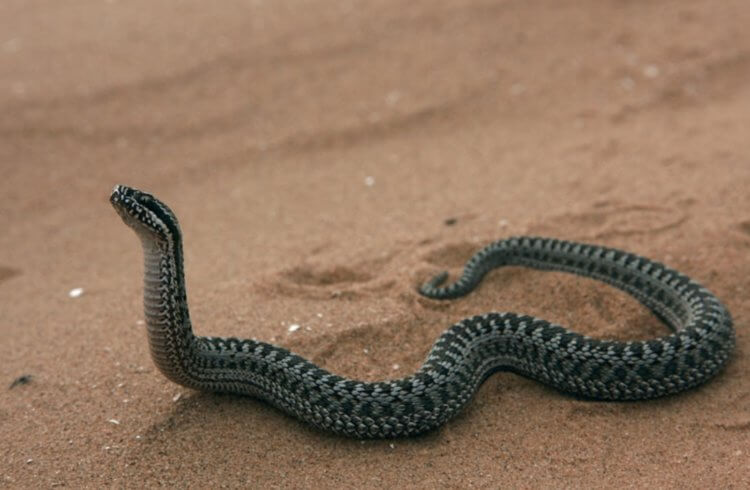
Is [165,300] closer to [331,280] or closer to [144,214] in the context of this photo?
[144,214]

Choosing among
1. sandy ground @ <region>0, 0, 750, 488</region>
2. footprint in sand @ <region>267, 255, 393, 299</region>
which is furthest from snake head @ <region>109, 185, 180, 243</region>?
footprint in sand @ <region>267, 255, 393, 299</region>

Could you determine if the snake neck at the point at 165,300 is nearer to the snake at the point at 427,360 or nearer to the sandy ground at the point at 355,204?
the snake at the point at 427,360

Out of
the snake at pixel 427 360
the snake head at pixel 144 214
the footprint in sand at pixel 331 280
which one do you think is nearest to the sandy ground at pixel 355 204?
the footprint in sand at pixel 331 280

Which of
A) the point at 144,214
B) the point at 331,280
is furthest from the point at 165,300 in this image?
the point at 331,280

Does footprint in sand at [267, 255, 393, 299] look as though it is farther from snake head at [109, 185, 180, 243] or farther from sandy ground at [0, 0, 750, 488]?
snake head at [109, 185, 180, 243]

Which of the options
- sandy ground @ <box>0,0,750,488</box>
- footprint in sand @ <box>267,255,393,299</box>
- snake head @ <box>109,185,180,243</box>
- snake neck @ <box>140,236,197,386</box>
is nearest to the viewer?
snake head @ <box>109,185,180,243</box>
